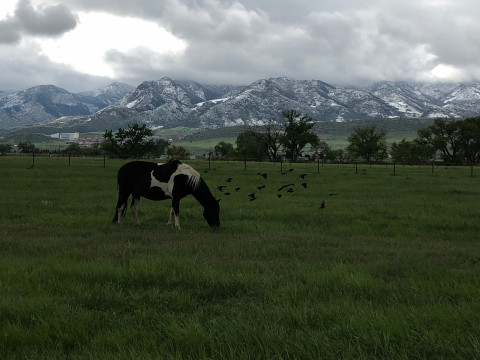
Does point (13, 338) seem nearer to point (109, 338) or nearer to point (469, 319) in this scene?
point (109, 338)

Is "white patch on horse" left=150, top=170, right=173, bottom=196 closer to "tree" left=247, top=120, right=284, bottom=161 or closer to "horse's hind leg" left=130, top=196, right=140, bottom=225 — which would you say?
"horse's hind leg" left=130, top=196, right=140, bottom=225

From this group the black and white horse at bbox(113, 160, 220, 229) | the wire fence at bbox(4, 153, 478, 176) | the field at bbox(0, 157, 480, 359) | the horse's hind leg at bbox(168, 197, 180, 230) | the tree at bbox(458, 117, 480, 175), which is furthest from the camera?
the tree at bbox(458, 117, 480, 175)

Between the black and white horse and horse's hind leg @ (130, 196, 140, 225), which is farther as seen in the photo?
the black and white horse

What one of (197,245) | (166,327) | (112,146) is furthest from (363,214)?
(112,146)

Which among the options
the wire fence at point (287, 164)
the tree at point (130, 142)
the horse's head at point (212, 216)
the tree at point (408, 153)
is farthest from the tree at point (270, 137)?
the horse's head at point (212, 216)

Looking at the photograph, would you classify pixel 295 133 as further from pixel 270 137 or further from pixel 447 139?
pixel 447 139

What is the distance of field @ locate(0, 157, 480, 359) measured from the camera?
3.96 metres

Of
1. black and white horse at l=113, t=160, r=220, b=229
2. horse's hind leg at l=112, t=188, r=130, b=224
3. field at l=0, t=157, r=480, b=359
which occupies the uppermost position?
black and white horse at l=113, t=160, r=220, b=229

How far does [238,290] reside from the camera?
19.7 feet

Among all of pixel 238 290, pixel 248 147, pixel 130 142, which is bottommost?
pixel 238 290

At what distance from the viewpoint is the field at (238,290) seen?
13.0 ft

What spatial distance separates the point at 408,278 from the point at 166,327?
14.5 ft

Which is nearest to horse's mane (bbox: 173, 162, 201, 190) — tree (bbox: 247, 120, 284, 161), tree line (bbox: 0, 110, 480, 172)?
tree line (bbox: 0, 110, 480, 172)

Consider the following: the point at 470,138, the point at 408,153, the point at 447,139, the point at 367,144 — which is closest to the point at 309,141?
the point at 367,144
